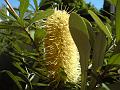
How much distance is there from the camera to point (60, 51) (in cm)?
61

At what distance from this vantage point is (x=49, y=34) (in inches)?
24.7

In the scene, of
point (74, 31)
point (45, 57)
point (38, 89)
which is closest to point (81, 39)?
point (74, 31)

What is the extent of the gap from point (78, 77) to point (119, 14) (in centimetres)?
18

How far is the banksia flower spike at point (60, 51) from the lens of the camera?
61cm

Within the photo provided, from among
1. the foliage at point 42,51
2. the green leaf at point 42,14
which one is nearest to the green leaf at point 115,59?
the foliage at point 42,51

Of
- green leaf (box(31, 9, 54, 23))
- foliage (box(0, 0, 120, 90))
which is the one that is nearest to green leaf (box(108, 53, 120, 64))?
foliage (box(0, 0, 120, 90))

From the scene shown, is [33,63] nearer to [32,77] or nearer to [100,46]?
[32,77]

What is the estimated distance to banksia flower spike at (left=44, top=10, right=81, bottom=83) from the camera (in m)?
0.61

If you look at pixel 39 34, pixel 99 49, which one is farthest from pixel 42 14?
pixel 99 49

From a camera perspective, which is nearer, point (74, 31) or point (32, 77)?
point (74, 31)

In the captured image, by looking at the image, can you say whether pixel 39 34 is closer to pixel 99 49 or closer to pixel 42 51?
pixel 42 51

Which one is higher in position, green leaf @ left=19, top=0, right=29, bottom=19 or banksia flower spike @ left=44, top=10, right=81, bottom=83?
green leaf @ left=19, top=0, right=29, bottom=19

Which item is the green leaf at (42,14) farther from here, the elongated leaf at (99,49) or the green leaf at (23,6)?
the elongated leaf at (99,49)

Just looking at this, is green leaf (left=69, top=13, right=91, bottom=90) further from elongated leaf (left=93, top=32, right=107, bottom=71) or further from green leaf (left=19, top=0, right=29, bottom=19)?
green leaf (left=19, top=0, right=29, bottom=19)
